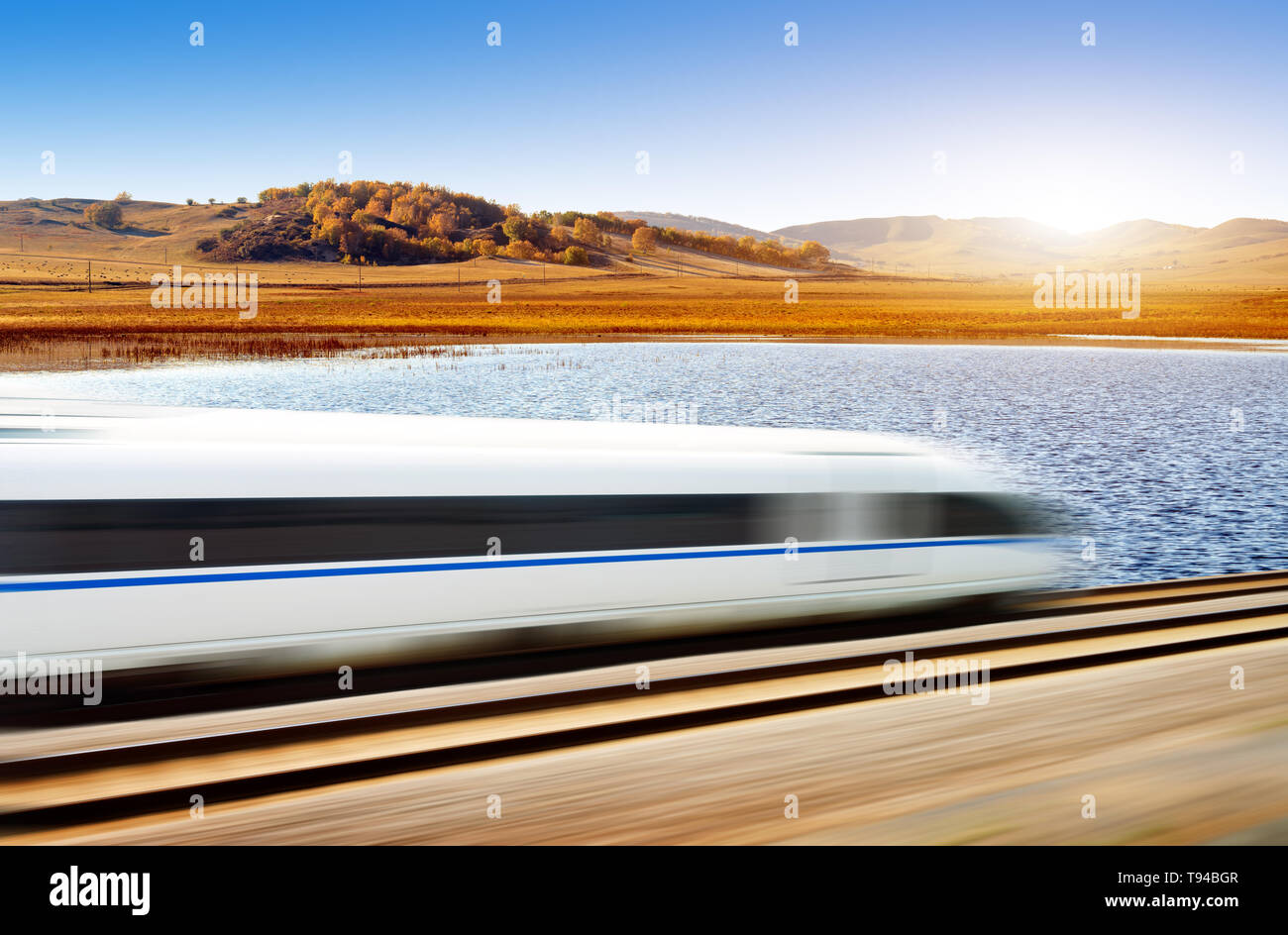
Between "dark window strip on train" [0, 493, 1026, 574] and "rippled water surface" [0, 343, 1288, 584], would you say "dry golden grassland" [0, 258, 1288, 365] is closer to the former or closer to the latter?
"rippled water surface" [0, 343, 1288, 584]

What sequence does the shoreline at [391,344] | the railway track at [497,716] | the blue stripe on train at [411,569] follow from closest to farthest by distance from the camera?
the railway track at [497,716] < the blue stripe on train at [411,569] < the shoreline at [391,344]

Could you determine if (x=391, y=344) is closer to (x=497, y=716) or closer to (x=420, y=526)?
(x=420, y=526)

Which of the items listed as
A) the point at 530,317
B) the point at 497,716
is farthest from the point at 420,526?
the point at 530,317

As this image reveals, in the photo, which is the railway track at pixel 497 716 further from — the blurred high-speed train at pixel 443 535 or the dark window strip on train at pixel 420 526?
the dark window strip on train at pixel 420 526

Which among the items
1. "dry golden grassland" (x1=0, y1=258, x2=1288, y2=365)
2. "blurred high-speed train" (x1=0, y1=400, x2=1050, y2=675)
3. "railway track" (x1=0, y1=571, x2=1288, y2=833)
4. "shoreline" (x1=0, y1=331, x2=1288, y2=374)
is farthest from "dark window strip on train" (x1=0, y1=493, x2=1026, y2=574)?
"dry golden grassland" (x1=0, y1=258, x2=1288, y2=365)

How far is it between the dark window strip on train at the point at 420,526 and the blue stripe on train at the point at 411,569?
0.17 ft

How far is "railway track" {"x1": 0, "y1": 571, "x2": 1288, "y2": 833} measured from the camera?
4.82 m

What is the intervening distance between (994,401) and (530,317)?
5319 cm

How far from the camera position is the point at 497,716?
5793mm

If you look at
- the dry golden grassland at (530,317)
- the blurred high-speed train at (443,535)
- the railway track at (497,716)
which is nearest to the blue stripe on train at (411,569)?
the blurred high-speed train at (443,535)

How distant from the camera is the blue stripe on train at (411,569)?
5289mm

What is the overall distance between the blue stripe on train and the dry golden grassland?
40.9m

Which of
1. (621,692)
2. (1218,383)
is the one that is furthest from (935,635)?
(1218,383)
